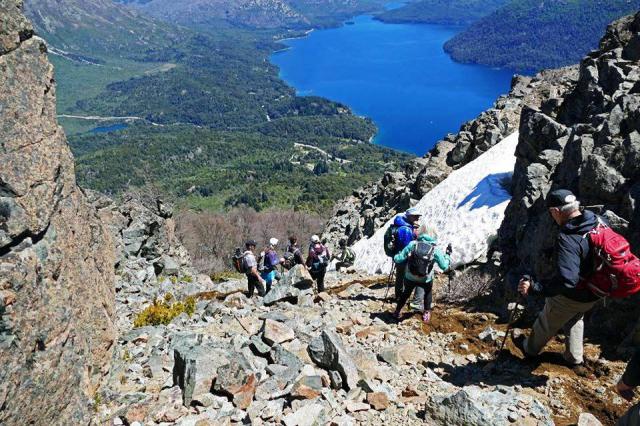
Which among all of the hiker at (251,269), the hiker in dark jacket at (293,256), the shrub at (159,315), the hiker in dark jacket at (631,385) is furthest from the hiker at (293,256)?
the hiker in dark jacket at (631,385)

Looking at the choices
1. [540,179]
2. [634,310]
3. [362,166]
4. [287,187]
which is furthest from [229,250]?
[362,166]

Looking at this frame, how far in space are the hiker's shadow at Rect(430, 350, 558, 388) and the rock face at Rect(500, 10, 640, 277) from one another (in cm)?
176

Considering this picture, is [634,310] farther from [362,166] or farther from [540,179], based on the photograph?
[362,166]

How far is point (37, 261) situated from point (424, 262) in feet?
21.0

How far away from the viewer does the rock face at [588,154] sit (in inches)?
373

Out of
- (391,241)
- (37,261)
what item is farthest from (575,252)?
(37,261)

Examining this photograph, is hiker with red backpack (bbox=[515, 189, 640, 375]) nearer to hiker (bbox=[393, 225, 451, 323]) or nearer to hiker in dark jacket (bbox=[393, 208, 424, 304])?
hiker (bbox=[393, 225, 451, 323])

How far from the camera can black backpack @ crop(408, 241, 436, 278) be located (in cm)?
956

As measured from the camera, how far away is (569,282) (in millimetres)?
6211

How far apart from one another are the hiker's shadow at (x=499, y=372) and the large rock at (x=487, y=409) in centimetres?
86

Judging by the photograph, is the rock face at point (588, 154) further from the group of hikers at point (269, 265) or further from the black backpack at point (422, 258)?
the group of hikers at point (269, 265)

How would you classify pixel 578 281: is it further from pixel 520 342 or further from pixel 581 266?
pixel 520 342

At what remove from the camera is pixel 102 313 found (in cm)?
863

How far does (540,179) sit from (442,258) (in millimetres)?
5036
